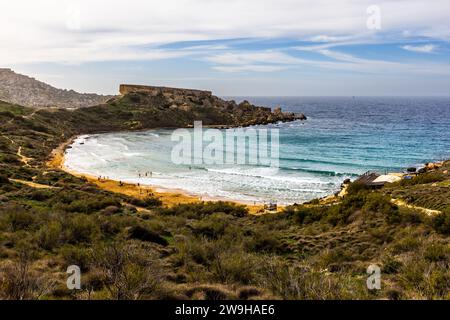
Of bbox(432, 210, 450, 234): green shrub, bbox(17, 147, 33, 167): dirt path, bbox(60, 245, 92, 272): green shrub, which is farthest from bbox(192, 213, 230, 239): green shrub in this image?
bbox(17, 147, 33, 167): dirt path

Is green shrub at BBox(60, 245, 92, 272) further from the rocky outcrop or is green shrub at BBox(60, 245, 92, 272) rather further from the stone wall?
the stone wall

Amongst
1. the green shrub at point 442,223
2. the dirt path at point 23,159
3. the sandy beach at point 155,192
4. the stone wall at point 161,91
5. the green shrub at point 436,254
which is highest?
the stone wall at point 161,91

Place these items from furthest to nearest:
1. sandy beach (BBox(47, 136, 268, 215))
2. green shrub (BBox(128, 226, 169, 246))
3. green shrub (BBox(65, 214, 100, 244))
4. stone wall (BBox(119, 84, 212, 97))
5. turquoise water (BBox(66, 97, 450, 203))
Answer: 1. stone wall (BBox(119, 84, 212, 97))
2. turquoise water (BBox(66, 97, 450, 203))
3. sandy beach (BBox(47, 136, 268, 215))
4. green shrub (BBox(128, 226, 169, 246))
5. green shrub (BBox(65, 214, 100, 244))

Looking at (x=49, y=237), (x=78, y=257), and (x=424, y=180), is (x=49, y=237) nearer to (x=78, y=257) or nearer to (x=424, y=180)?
(x=78, y=257)

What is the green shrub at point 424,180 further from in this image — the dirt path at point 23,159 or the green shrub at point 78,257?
the dirt path at point 23,159

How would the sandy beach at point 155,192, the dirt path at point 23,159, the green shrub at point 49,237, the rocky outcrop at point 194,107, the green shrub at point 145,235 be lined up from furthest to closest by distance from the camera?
the rocky outcrop at point 194,107 < the dirt path at point 23,159 < the sandy beach at point 155,192 < the green shrub at point 145,235 < the green shrub at point 49,237

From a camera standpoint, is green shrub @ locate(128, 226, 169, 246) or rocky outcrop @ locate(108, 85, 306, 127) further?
rocky outcrop @ locate(108, 85, 306, 127)

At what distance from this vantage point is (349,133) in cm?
7800

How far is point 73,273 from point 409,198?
1710 centimetres

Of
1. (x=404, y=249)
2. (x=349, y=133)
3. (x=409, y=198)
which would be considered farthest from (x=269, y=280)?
(x=349, y=133)

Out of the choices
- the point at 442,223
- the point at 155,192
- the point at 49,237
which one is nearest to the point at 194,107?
the point at 155,192

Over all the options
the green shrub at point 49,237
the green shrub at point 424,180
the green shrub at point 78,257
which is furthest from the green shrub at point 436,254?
the green shrub at point 424,180

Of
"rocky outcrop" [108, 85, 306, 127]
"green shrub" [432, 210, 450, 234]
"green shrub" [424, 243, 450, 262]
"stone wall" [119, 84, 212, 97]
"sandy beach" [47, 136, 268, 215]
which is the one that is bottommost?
"sandy beach" [47, 136, 268, 215]
